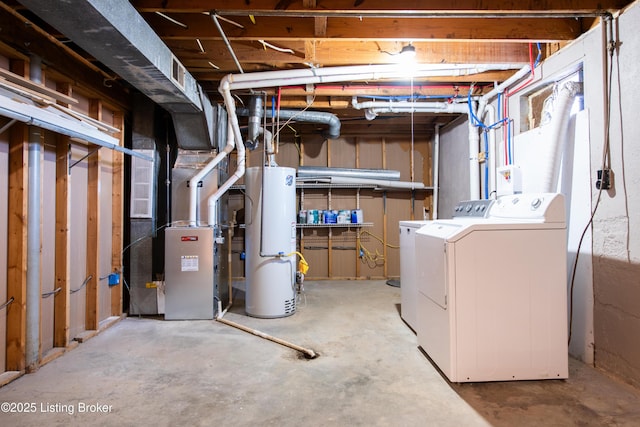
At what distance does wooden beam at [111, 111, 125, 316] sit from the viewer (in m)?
3.18

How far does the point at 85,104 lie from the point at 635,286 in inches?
168

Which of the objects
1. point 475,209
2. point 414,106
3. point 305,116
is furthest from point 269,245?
point 414,106

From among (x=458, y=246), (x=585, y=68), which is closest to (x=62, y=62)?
(x=458, y=246)

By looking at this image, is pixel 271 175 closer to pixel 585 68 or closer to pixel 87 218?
pixel 87 218

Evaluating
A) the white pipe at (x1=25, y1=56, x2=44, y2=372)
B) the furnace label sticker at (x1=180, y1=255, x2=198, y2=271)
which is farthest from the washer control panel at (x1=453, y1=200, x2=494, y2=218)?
the white pipe at (x1=25, y1=56, x2=44, y2=372)

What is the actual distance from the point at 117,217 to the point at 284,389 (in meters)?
2.44

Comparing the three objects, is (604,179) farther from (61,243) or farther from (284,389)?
(61,243)

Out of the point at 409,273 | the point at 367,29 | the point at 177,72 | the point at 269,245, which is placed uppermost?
the point at 367,29

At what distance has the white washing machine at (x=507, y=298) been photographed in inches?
Result: 74.9

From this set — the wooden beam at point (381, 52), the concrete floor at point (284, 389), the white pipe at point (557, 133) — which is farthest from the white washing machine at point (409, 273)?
the wooden beam at point (381, 52)

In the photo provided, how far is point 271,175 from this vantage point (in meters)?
3.33

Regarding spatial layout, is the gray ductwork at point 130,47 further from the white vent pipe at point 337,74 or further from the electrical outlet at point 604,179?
the electrical outlet at point 604,179

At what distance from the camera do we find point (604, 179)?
2020 mm

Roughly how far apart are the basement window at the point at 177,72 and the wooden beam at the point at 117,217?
3.41 ft
